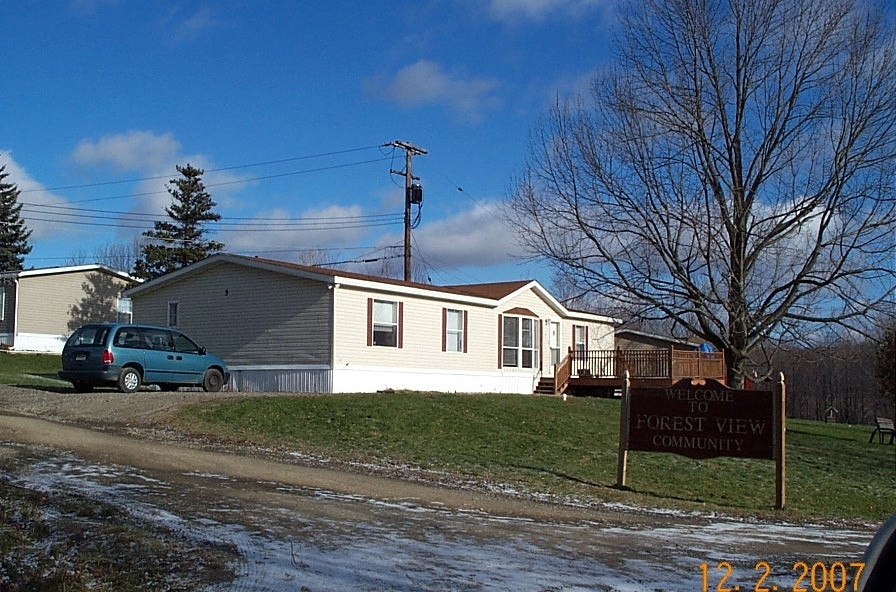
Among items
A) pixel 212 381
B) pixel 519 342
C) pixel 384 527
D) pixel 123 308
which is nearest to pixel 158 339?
pixel 212 381

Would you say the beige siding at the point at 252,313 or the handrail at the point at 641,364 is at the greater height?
the beige siding at the point at 252,313

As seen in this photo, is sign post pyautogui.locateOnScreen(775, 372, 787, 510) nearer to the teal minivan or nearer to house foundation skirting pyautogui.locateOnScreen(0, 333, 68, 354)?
the teal minivan

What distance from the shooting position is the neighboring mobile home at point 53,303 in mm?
40844

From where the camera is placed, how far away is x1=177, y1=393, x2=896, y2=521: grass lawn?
13.2 meters

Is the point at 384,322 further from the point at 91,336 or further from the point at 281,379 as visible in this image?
the point at 91,336

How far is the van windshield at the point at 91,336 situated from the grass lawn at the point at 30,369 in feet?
14.1

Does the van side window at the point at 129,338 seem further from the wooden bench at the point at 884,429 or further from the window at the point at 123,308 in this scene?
the window at the point at 123,308

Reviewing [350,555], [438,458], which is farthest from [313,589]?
[438,458]

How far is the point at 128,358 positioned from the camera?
20938 mm

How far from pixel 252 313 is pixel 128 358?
4.91 metres

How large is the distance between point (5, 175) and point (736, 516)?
6117 centimetres

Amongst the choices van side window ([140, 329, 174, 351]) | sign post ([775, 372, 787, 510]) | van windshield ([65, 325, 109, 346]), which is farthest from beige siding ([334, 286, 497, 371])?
sign post ([775, 372, 787, 510])
